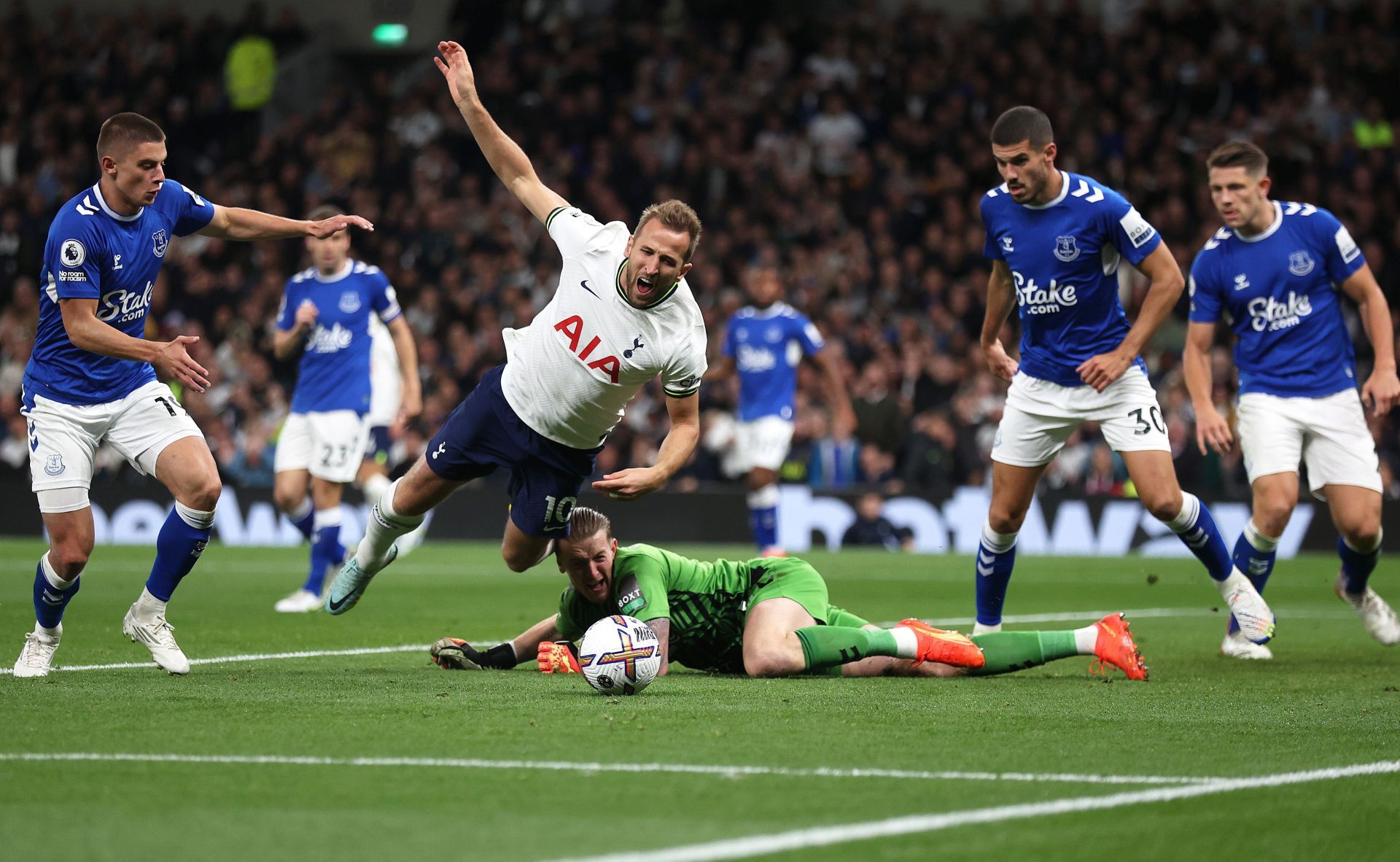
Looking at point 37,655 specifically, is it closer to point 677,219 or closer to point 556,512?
point 556,512

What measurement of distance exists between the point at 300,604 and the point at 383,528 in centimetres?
407

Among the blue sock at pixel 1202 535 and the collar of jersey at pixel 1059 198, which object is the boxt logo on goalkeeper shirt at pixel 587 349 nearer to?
the collar of jersey at pixel 1059 198

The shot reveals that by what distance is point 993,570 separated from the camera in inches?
352

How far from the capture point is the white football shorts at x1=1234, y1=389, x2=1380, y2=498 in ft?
29.7

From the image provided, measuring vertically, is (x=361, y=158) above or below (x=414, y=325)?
above

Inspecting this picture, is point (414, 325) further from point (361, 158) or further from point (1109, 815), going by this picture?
point (1109, 815)

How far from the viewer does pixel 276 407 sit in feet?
Result: 74.6

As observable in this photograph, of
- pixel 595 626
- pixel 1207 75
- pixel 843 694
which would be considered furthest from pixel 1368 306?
pixel 1207 75

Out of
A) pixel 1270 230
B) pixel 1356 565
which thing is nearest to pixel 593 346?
pixel 1270 230

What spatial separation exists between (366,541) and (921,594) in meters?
6.39

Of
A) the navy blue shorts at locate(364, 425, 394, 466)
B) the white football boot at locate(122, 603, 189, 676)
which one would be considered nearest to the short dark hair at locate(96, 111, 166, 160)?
the white football boot at locate(122, 603, 189, 676)

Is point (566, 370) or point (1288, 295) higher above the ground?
point (1288, 295)

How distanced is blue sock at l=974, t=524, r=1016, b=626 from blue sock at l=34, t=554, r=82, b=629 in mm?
4284

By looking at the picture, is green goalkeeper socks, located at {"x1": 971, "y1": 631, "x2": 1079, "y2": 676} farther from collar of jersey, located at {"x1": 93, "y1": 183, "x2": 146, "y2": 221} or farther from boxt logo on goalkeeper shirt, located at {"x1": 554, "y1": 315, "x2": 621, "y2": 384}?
collar of jersey, located at {"x1": 93, "y1": 183, "x2": 146, "y2": 221}
